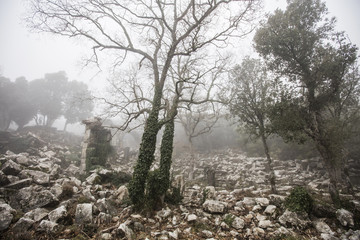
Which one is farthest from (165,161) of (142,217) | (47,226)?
(47,226)

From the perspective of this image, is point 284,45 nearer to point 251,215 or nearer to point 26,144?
point 251,215

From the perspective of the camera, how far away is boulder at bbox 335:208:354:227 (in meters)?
5.27

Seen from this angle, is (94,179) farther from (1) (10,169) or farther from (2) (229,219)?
(2) (229,219)

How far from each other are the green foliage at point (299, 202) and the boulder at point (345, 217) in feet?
2.50

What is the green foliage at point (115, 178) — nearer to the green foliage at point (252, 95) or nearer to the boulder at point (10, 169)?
the boulder at point (10, 169)

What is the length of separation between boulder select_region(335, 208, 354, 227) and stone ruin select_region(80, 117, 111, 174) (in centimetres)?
1387

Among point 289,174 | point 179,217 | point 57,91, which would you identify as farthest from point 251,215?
point 57,91

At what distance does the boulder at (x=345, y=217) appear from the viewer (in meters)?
5.27

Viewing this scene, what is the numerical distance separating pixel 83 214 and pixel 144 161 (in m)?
2.56

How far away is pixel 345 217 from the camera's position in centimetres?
541

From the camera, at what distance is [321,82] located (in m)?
8.67

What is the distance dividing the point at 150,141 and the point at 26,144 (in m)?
18.2

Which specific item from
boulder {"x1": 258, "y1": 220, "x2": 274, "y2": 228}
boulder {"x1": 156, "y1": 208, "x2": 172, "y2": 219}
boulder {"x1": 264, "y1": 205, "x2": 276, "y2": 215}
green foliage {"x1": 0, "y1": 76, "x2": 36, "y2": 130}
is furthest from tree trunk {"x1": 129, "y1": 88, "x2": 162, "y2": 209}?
green foliage {"x1": 0, "y1": 76, "x2": 36, "y2": 130}

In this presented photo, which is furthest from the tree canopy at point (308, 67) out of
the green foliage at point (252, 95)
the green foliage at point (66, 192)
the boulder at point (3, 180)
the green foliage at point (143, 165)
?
the boulder at point (3, 180)
